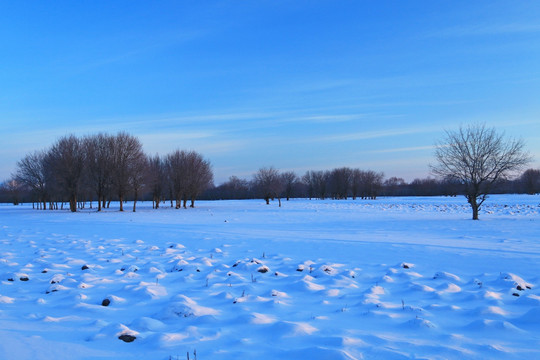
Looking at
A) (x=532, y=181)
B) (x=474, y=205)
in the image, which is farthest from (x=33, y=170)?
(x=532, y=181)

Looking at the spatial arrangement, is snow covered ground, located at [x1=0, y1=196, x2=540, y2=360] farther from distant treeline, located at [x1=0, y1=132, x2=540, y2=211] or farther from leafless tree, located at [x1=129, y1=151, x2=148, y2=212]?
leafless tree, located at [x1=129, y1=151, x2=148, y2=212]

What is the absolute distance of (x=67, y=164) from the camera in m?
46.1

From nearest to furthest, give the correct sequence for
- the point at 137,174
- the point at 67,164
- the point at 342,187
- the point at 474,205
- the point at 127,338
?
the point at 127,338 → the point at 474,205 → the point at 67,164 → the point at 137,174 → the point at 342,187

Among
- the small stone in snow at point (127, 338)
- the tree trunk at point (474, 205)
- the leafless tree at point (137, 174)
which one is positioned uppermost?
the leafless tree at point (137, 174)

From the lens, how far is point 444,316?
15.3ft

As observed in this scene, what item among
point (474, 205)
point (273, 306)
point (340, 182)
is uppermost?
point (340, 182)

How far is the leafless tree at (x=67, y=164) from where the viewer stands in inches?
1811

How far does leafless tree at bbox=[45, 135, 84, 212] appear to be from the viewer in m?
46.0

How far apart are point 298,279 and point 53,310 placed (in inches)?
162

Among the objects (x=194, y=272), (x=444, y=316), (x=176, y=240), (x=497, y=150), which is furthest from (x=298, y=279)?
(x=497, y=150)

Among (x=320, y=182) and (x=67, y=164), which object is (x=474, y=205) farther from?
(x=320, y=182)

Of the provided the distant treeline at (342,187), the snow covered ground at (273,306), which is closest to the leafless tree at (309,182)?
the distant treeline at (342,187)

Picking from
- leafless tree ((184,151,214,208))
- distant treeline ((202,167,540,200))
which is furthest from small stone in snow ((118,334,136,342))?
distant treeline ((202,167,540,200))

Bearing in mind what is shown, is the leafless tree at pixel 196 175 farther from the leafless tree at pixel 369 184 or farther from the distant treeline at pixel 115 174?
the leafless tree at pixel 369 184
